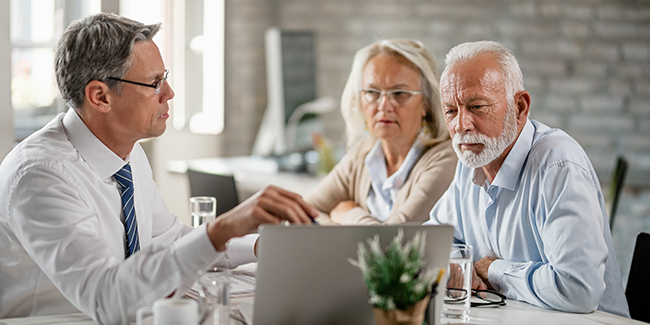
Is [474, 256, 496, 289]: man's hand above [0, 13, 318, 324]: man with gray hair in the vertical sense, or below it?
below

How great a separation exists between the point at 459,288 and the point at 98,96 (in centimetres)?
99

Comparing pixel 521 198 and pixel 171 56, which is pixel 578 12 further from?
pixel 171 56

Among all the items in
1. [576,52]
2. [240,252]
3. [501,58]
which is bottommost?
[240,252]

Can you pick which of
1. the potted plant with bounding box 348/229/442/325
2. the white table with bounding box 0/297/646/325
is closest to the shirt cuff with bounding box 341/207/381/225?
the white table with bounding box 0/297/646/325

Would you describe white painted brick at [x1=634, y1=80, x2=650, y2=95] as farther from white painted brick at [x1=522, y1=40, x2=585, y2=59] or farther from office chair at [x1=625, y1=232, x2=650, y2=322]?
office chair at [x1=625, y1=232, x2=650, y2=322]

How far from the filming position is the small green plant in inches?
42.7

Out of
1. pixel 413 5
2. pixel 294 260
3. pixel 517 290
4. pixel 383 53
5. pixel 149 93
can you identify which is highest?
pixel 413 5

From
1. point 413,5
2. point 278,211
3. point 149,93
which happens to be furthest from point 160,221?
point 413,5

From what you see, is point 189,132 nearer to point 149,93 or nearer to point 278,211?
point 149,93

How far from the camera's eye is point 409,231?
3.96 ft

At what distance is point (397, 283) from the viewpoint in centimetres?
109

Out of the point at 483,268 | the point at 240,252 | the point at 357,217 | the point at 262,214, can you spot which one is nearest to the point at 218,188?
the point at 357,217

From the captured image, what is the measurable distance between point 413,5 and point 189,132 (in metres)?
1.91

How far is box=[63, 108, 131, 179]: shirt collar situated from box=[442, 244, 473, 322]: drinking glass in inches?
34.6
